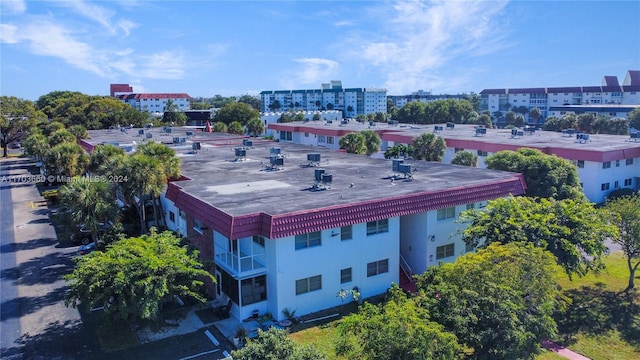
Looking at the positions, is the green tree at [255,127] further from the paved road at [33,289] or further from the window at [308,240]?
the window at [308,240]

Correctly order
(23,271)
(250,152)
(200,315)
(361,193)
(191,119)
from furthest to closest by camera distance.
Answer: (191,119) < (250,152) < (23,271) < (361,193) < (200,315)

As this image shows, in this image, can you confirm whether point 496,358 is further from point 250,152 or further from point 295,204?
point 250,152

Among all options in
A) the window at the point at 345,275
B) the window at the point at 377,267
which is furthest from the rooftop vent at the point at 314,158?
the window at the point at 345,275

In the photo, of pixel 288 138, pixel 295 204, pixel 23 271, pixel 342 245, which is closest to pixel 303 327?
pixel 342 245

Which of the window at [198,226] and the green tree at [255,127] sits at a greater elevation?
the green tree at [255,127]

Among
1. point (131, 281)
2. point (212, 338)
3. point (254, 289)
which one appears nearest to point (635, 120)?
point (254, 289)

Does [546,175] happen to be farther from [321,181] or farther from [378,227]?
[321,181]

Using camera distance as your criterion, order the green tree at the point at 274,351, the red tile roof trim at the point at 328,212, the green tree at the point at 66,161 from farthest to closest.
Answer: the green tree at the point at 66,161
the red tile roof trim at the point at 328,212
the green tree at the point at 274,351
